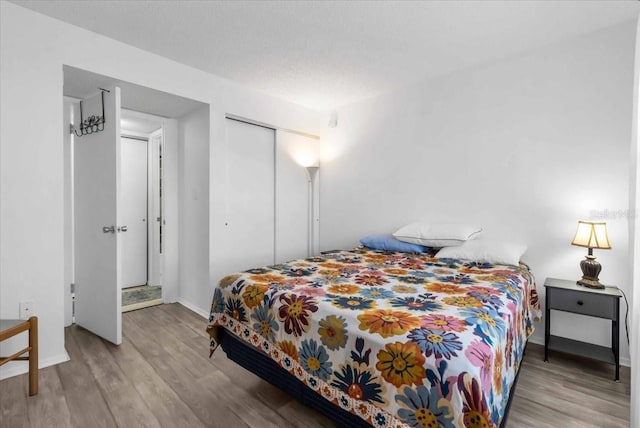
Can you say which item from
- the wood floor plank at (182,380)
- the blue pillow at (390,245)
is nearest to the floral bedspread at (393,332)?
the wood floor plank at (182,380)

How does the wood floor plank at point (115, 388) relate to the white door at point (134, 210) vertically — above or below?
below

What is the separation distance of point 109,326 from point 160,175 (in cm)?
190

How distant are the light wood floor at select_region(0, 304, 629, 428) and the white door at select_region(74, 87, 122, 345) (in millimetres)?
313

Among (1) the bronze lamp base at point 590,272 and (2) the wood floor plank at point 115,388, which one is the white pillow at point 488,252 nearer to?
(1) the bronze lamp base at point 590,272

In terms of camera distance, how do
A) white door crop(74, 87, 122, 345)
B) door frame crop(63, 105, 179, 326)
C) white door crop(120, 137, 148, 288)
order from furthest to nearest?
1. white door crop(120, 137, 148, 288)
2. door frame crop(63, 105, 179, 326)
3. white door crop(74, 87, 122, 345)

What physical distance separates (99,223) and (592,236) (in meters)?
3.88

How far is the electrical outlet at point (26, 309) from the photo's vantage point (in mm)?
2176

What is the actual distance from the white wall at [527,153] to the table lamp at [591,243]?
19 cm

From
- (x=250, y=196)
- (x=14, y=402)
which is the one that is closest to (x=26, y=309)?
(x=14, y=402)

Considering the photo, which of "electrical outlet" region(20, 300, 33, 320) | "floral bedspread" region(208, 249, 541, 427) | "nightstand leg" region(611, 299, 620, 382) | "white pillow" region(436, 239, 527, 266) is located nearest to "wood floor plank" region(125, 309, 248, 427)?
"floral bedspread" region(208, 249, 541, 427)

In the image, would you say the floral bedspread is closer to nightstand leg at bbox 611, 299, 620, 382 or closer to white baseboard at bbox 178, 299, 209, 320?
nightstand leg at bbox 611, 299, 620, 382

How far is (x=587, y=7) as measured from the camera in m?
2.13

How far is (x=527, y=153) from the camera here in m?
2.75

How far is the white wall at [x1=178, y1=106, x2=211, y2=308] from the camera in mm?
3297
